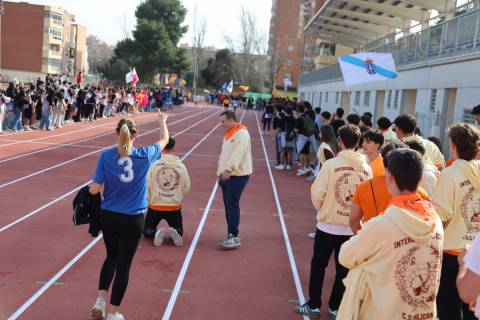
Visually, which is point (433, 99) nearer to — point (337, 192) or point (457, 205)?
point (337, 192)

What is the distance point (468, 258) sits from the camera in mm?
2697

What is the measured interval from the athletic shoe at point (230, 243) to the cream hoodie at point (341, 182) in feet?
9.33

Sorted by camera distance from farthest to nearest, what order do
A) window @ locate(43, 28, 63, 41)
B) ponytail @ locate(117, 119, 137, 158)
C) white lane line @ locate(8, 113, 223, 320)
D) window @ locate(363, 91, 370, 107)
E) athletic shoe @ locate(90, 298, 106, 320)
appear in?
1. window @ locate(43, 28, 63, 41)
2. window @ locate(363, 91, 370, 107)
3. white lane line @ locate(8, 113, 223, 320)
4. athletic shoe @ locate(90, 298, 106, 320)
5. ponytail @ locate(117, 119, 137, 158)

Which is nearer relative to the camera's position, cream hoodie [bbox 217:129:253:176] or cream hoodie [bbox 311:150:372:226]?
cream hoodie [bbox 311:150:372:226]

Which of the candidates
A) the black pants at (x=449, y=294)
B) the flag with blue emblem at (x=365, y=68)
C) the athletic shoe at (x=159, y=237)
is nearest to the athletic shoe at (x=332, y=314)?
the black pants at (x=449, y=294)

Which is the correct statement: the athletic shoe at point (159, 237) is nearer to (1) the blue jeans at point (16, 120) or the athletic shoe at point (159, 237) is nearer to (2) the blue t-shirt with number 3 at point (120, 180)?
(2) the blue t-shirt with number 3 at point (120, 180)

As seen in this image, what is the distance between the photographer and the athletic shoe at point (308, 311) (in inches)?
223

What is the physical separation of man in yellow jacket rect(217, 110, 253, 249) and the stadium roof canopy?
1913 centimetres

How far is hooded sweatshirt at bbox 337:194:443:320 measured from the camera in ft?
10.7

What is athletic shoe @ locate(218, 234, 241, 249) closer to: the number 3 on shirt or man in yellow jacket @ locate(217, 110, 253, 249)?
man in yellow jacket @ locate(217, 110, 253, 249)

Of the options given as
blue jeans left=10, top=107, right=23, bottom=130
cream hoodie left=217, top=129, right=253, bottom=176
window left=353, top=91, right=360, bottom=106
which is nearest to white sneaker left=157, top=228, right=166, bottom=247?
cream hoodie left=217, top=129, right=253, bottom=176

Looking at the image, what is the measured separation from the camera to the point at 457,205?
441cm

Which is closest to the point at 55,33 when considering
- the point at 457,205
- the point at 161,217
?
the point at 161,217

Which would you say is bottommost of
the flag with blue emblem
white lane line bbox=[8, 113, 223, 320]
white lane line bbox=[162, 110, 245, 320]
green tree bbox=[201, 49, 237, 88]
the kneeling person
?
white lane line bbox=[8, 113, 223, 320]
